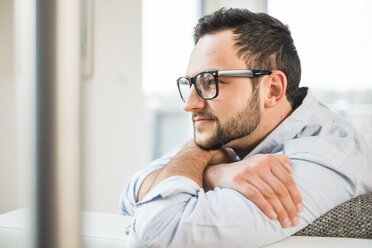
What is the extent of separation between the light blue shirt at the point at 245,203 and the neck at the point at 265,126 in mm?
261

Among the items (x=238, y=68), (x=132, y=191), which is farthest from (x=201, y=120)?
(x=132, y=191)

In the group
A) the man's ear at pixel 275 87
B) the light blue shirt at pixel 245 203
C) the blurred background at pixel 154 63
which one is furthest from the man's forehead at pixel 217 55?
the blurred background at pixel 154 63

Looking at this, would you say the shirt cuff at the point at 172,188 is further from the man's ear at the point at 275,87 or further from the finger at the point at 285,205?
the man's ear at the point at 275,87

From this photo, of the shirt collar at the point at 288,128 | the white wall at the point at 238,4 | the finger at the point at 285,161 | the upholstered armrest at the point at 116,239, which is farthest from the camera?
the white wall at the point at 238,4

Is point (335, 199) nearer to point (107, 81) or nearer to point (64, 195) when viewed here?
point (64, 195)

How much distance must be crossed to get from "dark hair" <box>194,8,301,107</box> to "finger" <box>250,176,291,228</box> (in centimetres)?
52

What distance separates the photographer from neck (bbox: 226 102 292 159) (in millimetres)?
1350

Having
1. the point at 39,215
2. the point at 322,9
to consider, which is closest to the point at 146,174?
the point at 39,215

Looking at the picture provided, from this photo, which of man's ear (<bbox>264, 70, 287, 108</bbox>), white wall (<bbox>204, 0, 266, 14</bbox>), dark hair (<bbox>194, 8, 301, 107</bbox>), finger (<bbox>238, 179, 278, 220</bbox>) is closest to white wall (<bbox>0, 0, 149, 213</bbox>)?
white wall (<bbox>204, 0, 266, 14</bbox>)

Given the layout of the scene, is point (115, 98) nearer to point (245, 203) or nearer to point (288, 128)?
point (288, 128)

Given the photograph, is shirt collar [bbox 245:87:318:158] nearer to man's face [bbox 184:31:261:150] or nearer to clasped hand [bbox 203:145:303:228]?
man's face [bbox 184:31:261:150]

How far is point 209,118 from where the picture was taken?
51.3 inches

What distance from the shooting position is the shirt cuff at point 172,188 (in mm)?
878

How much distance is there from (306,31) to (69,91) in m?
3.37
